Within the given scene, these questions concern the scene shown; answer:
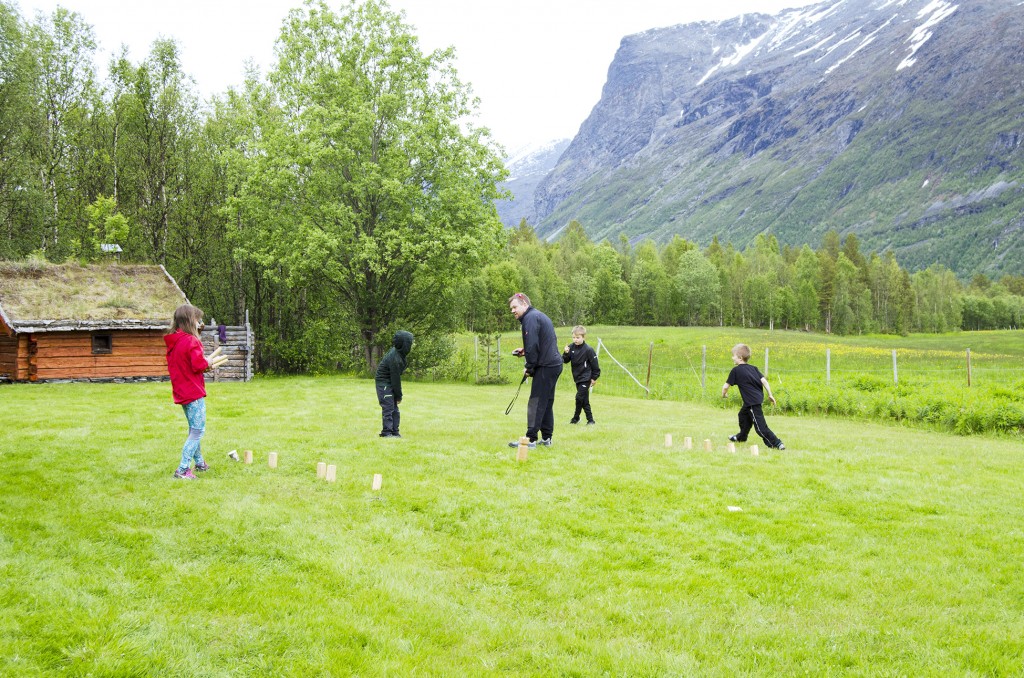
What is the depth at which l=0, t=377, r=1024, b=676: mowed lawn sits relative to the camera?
14.2ft

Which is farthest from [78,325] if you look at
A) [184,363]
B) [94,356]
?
[184,363]

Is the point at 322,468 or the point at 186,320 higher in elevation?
the point at 186,320

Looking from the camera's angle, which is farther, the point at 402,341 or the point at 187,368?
the point at 402,341

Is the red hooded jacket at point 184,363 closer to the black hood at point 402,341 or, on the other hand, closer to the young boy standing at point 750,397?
the black hood at point 402,341

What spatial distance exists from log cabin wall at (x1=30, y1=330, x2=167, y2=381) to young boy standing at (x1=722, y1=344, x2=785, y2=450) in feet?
77.7

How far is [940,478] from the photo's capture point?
31.8 feet

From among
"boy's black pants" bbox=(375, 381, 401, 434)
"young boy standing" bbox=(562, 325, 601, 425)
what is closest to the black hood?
"boy's black pants" bbox=(375, 381, 401, 434)

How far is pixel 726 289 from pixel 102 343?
85505 mm

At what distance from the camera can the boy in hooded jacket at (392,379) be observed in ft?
38.8

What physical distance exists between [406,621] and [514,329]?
77.9m

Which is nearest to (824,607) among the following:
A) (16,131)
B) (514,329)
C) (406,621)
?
(406,621)

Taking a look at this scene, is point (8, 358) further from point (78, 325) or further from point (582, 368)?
point (582, 368)

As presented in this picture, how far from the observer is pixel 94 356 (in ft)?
86.5

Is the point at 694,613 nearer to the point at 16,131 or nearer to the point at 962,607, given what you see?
the point at 962,607
